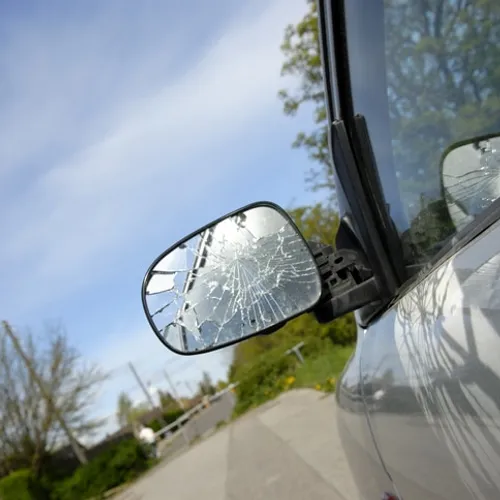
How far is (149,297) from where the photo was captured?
5.42ft

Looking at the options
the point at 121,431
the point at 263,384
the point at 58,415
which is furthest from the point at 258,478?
the point at 121,431

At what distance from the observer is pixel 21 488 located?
20203mm

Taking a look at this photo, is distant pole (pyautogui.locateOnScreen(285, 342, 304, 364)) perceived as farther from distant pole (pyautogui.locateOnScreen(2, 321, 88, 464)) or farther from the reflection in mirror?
the reflection in mirror

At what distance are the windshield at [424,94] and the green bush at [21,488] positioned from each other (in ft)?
69.1

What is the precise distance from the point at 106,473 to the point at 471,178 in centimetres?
2056

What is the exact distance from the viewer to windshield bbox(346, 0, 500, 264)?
1.16 meters

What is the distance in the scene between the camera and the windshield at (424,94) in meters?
1.16

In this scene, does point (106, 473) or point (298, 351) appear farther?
point (106, 473)

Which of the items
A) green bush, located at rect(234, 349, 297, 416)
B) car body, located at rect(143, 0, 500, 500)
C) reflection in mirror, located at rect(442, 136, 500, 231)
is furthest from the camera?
green bush, located at rect(234, 349, 297, 416)

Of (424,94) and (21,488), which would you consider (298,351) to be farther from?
(424,94)

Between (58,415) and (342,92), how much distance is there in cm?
2696

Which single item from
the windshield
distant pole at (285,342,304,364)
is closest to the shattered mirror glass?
the windshield

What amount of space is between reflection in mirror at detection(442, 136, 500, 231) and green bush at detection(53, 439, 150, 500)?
1982cm

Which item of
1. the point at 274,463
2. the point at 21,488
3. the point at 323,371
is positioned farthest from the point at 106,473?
the point at 274,463
